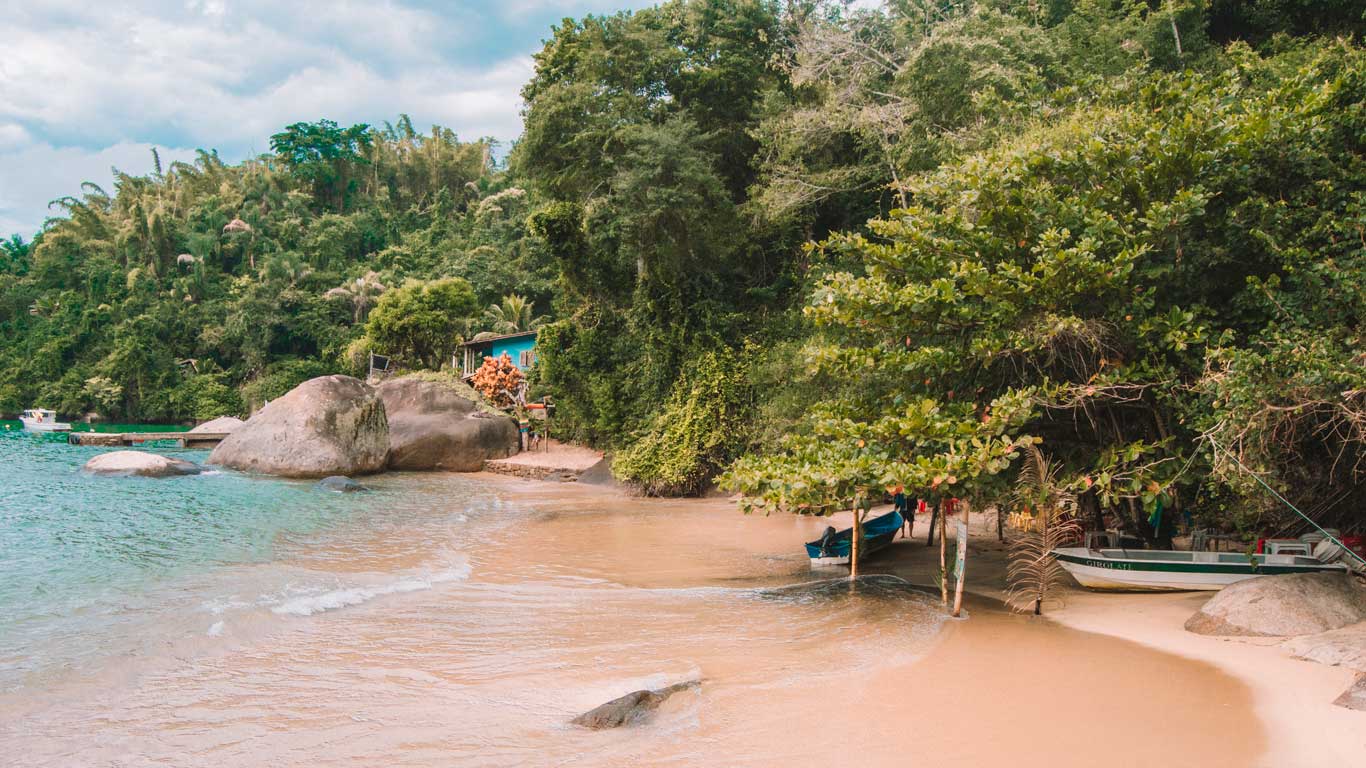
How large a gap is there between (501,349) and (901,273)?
24.6 m

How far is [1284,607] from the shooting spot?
6.98 m

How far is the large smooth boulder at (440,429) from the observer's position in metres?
23.5

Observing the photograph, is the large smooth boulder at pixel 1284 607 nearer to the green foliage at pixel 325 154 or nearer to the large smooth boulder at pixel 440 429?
the large smooth boulder at pixel 440 429

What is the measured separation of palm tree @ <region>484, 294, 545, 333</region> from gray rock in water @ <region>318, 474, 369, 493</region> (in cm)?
1624

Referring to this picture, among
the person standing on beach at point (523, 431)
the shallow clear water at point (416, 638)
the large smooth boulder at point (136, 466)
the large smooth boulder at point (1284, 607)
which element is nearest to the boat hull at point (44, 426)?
the large smooth boulder at point (136, 466)

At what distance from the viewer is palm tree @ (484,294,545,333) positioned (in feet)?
115

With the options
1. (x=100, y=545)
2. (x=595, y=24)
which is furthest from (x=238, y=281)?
(x=100, y=545)

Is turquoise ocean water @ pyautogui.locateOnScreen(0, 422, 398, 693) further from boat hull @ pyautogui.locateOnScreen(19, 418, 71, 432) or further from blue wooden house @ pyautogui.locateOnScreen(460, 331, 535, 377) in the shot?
boat hull @ pyautogui.locateOnScreen(19, 418, 71, 432)

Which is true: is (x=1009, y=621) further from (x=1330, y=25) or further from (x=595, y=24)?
(x=595, y=24)

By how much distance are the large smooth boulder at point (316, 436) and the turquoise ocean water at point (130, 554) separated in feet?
3.13

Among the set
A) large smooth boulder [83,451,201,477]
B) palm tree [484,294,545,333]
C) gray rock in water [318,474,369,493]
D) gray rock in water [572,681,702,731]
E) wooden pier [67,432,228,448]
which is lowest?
gray rock in water [572,681,702,731]

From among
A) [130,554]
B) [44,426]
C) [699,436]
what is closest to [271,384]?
[44,426]

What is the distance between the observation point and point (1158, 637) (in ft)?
23.6

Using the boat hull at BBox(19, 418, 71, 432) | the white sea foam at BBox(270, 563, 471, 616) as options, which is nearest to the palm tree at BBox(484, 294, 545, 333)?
the boat hull at BBox(19, 418, 71, 432)
